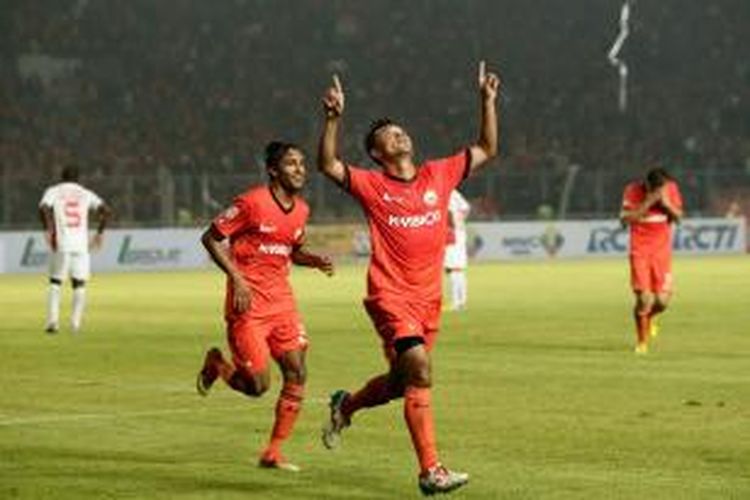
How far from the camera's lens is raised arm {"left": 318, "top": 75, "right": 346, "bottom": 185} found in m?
10.7

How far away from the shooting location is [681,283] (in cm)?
3978

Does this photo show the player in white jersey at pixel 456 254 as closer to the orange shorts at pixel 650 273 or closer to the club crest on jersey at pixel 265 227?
the orange shorts at pixel 650 273

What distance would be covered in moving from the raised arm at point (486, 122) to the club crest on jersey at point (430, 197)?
1.05 feet

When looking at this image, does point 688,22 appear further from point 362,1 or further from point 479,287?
point 479,287

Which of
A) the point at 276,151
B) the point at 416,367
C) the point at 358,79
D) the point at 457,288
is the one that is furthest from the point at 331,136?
the point at 358,79

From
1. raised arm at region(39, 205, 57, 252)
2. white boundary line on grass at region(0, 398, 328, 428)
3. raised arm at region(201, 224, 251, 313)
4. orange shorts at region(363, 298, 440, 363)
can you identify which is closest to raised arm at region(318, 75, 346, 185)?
orange shorts at region(363, 298, 440, 363)

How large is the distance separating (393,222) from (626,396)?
5948mm

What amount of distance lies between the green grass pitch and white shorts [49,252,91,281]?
2.69 feet

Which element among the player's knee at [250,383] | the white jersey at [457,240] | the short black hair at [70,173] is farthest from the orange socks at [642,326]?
the player's knee at [250,383]

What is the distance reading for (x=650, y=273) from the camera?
22875mm

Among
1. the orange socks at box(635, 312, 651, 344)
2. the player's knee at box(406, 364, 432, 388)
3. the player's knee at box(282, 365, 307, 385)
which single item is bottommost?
the orange socks at box(635, 312, 651, 344)

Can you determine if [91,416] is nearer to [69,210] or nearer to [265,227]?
[265,227]

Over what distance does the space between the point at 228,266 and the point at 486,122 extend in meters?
2.04

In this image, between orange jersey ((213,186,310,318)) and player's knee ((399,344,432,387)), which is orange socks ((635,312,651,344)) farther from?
player's knee ((399,344,432,387))
